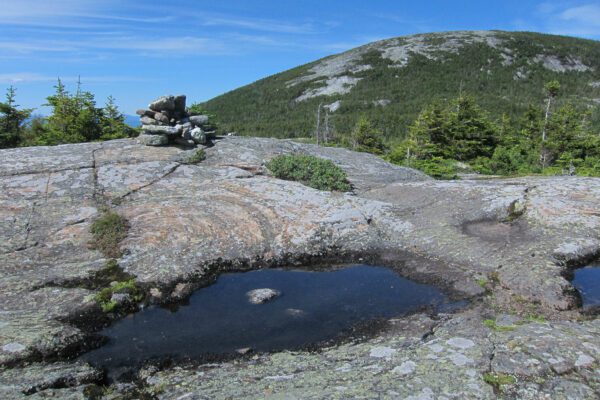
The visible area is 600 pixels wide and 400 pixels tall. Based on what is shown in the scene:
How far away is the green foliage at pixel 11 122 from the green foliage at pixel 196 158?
855 inches

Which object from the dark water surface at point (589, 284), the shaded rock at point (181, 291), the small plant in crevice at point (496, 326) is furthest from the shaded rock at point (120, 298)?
the dark water surface at point (589, 284)

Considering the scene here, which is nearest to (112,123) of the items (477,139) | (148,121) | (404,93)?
(148,121)

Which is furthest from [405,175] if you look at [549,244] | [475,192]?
[549,244]

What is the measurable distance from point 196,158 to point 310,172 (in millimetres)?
5803

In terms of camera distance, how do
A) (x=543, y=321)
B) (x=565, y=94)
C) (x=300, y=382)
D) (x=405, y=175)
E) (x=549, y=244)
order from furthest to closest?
(x=565, y=94) < (x=405, y=175) < (x=549, y=244) < (x=543, y=321) < (x=300, y=382)

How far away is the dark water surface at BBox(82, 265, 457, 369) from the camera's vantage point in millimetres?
9836

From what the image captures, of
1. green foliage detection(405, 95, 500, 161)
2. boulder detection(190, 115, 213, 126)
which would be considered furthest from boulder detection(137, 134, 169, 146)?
green foliage detection(405, 95, 500, 161)

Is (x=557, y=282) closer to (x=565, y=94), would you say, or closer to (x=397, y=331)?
(x=397, y=331)

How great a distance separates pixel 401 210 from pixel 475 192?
11.4 feet

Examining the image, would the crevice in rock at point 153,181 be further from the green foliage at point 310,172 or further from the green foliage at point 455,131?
the green foliage at point 455,131

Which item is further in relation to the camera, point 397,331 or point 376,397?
point 397,331

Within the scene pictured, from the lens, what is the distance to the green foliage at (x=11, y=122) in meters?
34.3

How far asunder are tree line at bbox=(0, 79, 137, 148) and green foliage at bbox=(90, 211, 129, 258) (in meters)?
22.0

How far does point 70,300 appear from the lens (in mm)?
11422
